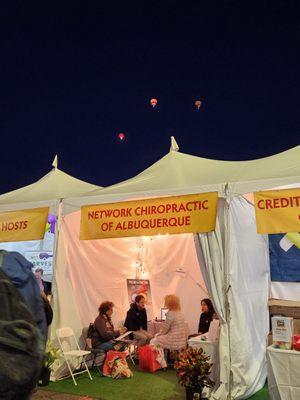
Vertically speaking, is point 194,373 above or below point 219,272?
below

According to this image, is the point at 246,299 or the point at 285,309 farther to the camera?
the point at 285,309

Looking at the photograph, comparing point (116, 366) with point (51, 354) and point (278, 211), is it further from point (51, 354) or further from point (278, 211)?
point (278, 211)

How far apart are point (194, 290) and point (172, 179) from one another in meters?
2.76

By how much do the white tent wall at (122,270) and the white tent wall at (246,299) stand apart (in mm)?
1733

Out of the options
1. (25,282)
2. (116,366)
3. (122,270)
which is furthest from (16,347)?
(122,270)

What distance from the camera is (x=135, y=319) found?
746 centimetres

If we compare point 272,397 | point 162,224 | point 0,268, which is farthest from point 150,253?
point 0,268

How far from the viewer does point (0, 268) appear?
1.29m

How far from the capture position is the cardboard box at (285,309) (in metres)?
A: 6.14

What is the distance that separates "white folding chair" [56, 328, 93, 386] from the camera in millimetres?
5918

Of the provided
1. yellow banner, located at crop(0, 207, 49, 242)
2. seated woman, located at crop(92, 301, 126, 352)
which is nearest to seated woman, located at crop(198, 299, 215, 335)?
seated woman, located at crop(92, 301, 126, 352)

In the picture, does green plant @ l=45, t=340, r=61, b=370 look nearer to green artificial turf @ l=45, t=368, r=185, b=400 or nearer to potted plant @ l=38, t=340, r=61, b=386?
potted plant @ l=38, t=340, r=61, b=386

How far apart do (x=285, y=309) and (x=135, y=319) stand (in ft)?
8.53

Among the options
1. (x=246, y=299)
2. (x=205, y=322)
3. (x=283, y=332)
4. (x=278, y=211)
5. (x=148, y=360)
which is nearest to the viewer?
(x=283, y=332)
